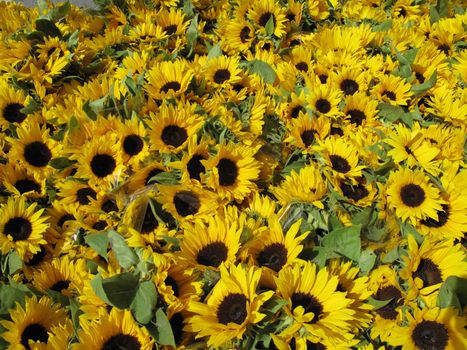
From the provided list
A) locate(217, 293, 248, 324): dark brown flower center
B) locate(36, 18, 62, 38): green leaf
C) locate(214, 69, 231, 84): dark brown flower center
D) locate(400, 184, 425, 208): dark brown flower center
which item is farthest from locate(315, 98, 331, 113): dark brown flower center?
locate(36, 18, 62, 38): green leaf

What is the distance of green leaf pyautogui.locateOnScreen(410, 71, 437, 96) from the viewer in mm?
2570

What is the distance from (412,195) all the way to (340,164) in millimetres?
336

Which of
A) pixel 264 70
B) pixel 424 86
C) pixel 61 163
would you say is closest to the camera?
pixel 61 163

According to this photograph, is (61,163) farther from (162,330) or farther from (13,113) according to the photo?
(162,330)

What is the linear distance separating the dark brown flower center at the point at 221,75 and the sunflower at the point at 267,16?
1.84ft

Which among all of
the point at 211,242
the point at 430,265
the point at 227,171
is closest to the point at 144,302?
the point at 211,242

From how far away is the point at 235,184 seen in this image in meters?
2.11

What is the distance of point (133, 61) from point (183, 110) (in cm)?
71

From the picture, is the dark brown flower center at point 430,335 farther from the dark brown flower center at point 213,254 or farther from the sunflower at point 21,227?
the sunflower at point 21,227

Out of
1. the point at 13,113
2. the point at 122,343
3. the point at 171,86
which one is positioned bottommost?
the point at 122,343

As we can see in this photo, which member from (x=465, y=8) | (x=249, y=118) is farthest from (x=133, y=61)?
(x=465, y=8)

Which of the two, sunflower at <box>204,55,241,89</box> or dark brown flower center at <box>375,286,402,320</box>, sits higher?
sunflower at <box>204,55,241,89</box>

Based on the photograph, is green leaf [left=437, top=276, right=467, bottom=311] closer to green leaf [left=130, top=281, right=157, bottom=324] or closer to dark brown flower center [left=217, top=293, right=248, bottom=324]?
dark brown flower center [left=217, top=293, right=248, bottom=324]

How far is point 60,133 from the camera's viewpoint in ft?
7.95
